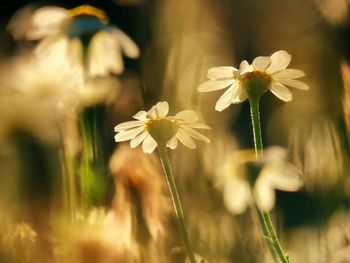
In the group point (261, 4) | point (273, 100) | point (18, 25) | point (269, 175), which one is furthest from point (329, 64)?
point (261, 4)

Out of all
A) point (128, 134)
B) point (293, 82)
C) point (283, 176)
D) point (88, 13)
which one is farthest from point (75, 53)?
point (283, 176)

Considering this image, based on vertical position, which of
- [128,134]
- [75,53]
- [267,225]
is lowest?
[267,225]

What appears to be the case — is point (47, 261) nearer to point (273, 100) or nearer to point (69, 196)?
point (69, 196)

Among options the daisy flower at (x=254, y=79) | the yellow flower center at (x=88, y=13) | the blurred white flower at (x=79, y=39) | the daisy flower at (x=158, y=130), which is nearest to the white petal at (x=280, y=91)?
the daisy flower at (x=254, y=79)

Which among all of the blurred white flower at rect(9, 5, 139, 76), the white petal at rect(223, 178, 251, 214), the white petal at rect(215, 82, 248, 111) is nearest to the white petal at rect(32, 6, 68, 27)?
the blurred white flower at rect(9, 5, 139, 76)

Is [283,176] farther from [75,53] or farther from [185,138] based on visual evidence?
[75,53]

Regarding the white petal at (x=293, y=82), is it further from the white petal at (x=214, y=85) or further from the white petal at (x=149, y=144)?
the white petal at (x=149, y=144)

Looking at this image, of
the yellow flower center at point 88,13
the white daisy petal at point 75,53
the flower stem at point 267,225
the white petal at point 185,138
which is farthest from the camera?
the yellow flower center at point 88,13
